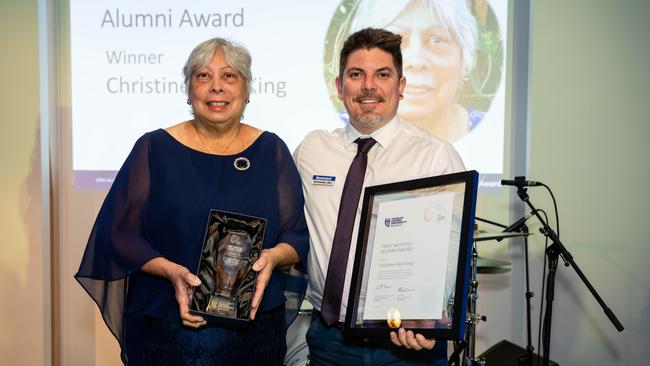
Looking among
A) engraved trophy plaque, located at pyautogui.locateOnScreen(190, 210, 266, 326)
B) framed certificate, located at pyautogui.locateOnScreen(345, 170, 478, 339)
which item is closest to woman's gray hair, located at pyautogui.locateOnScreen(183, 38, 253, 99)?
engraved trophy plaque, located at pyautogui.locateOnScreen(190, 210, 266, 326)

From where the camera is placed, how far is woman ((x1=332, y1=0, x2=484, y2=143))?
4008mm

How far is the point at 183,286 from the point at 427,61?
2756 millimetres

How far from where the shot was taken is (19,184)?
166 inches

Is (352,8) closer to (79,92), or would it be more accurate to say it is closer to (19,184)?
(79,92)

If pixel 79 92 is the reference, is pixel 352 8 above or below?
above

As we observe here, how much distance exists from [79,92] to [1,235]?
119 cm

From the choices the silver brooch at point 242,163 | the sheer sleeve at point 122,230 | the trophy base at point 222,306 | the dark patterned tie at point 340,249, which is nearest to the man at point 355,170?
the dark patterned tie at point 340,249

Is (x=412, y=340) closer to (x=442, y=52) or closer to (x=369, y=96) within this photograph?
(x=369, y=96)

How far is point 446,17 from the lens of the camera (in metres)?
4.01

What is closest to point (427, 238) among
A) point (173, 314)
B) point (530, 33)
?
point (173, 314)

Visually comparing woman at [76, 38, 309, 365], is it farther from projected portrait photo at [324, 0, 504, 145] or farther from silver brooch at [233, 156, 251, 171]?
projected portrait photo at [324, 0, 504, 145]

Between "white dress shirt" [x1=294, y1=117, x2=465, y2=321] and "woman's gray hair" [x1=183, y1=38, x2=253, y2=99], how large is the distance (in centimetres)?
47

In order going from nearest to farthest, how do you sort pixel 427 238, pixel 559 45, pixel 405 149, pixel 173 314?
pixel 427 238 < pixel 173 314 < pixel 405 149 < pixel 559 45

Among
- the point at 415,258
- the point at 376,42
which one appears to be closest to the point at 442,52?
the point at 376,42
